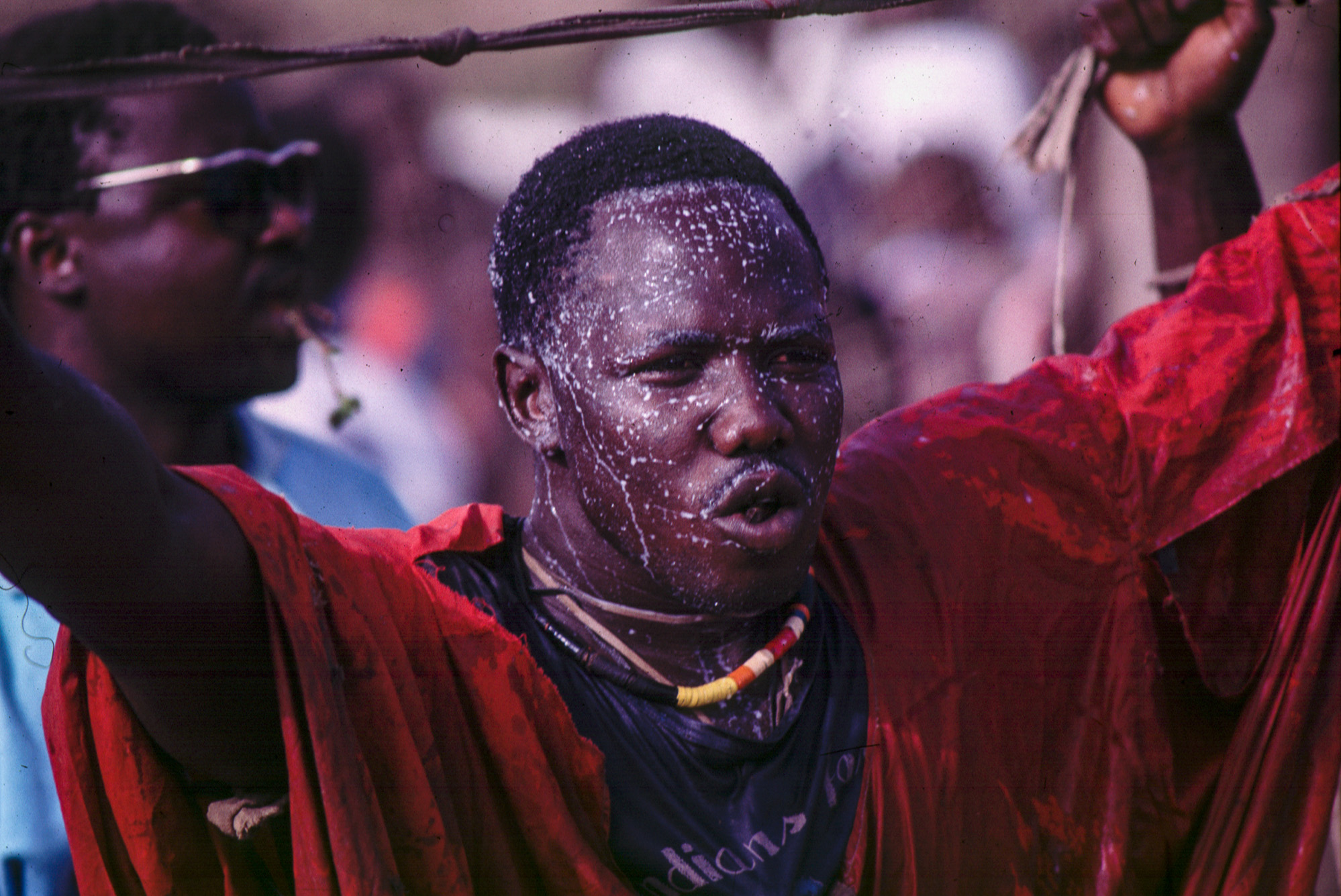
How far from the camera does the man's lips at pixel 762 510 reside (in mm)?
1104

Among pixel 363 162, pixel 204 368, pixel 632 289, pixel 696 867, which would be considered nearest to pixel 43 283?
pixel 204 368

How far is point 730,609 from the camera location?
1.15m

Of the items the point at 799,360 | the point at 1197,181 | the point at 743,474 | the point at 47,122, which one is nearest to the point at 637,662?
the point at 743,474

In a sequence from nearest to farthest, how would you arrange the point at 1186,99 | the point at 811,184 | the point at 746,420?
1. the point at 746,420
2. the point at 811,184
3. the point at 1186,99

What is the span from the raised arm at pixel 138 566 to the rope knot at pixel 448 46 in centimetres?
58

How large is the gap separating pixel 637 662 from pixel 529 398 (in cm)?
32

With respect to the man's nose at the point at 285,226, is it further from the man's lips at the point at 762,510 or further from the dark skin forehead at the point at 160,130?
the man's lips at the point at 762,510

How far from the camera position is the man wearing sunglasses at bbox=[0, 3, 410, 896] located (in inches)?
49.4

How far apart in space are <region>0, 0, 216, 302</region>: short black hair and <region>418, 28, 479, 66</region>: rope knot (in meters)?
0.30

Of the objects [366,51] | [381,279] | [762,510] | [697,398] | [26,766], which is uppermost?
[366,51]

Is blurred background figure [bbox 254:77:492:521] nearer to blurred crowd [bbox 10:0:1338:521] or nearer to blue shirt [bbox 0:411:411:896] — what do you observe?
blurred crowd [bbox 10:0:1338:521]

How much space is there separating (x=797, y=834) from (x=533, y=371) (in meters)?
0.59

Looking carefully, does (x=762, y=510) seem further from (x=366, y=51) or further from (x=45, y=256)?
(x=45, y=256)

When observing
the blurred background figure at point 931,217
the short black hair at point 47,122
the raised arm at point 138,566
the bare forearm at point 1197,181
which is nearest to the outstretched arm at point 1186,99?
the bare forearm at point 1197,181
